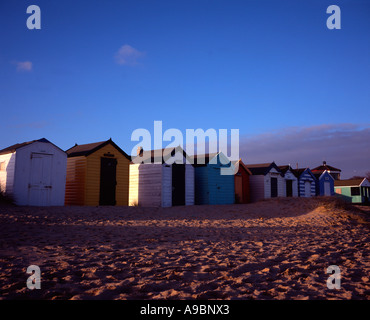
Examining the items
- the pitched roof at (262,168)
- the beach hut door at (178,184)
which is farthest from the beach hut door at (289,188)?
the beach hut door at (178,184)

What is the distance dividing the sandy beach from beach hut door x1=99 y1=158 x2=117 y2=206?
6992 mm

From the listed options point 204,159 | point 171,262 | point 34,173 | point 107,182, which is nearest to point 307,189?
point 204,159

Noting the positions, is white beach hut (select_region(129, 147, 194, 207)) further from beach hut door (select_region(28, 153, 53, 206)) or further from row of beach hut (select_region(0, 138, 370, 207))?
beach hut door (select_region(28, 153, 53, 206))

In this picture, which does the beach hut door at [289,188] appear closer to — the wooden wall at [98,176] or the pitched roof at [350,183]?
the pitched roof at [350,183]

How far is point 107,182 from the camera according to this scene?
56.1 ft

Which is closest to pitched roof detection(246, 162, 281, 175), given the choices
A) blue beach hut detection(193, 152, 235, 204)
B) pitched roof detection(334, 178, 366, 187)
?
blue beach hut detection(193, 152, 235, 204)

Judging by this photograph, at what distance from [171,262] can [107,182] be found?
12488mm

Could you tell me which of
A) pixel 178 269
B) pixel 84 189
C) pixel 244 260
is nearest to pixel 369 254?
pixel 244 260

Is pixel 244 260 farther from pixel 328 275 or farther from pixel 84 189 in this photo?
pixel 84 189

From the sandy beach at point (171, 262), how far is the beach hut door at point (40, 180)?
15.0 ft

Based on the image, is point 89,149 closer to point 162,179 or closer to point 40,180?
point 40,180

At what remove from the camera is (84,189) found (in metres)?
16.3

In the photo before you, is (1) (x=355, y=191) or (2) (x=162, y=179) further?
(1) (x=355, y=191)

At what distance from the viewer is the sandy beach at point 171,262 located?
12.6 ft
